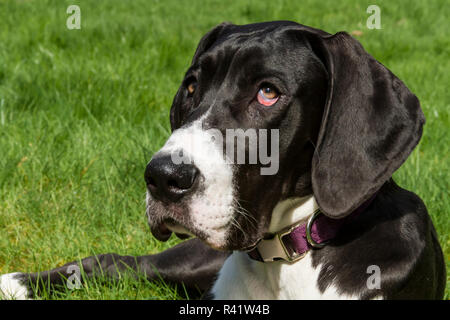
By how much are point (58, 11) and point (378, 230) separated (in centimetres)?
663

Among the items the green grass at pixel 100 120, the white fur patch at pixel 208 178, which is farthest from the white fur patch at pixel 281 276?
the green grass at pixel 100 120

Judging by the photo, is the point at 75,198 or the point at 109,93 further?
the point at 109,93

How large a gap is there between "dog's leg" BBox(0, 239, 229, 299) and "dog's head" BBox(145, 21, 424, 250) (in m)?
1.07

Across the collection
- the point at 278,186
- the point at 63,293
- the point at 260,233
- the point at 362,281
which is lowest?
the point at 63,293

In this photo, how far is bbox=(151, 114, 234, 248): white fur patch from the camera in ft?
7.78

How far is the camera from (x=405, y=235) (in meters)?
2.70

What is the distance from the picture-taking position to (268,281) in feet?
9.60

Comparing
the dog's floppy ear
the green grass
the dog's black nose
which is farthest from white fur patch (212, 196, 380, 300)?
the green grass

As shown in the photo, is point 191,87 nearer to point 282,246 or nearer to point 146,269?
point 282,246

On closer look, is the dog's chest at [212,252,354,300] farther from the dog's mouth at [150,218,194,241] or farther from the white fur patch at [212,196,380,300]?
the dog's mouth at [150,218,194,241]
